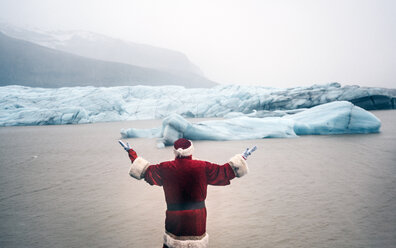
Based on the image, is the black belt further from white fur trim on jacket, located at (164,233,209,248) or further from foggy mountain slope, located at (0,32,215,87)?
foggy mountain slope, located at (0,32,215,87)

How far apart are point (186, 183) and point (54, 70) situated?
68.8m

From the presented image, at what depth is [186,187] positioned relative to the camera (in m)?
1.92

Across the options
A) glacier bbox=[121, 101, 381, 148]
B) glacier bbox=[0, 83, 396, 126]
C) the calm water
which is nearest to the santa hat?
the calm water

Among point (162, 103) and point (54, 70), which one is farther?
point (54, 70)

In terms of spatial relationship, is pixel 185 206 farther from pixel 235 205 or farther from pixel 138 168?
pixel 235 205

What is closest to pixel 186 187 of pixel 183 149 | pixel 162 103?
pixel 183 149

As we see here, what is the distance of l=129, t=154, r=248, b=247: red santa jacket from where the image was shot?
75.9 inches

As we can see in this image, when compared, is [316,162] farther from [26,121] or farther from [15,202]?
[26,121]

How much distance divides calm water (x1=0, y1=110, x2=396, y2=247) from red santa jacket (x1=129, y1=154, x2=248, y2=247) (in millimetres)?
855

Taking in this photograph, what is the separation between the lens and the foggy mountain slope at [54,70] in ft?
193

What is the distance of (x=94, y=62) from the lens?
6812 cm

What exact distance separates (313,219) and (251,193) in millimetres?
1127

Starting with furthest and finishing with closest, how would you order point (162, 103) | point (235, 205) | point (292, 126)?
point (162, 103), point (292, 126), point (235, 205)

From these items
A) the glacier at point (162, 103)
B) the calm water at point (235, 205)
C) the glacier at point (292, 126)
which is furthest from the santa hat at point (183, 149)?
the glacier at point (162, 103)
